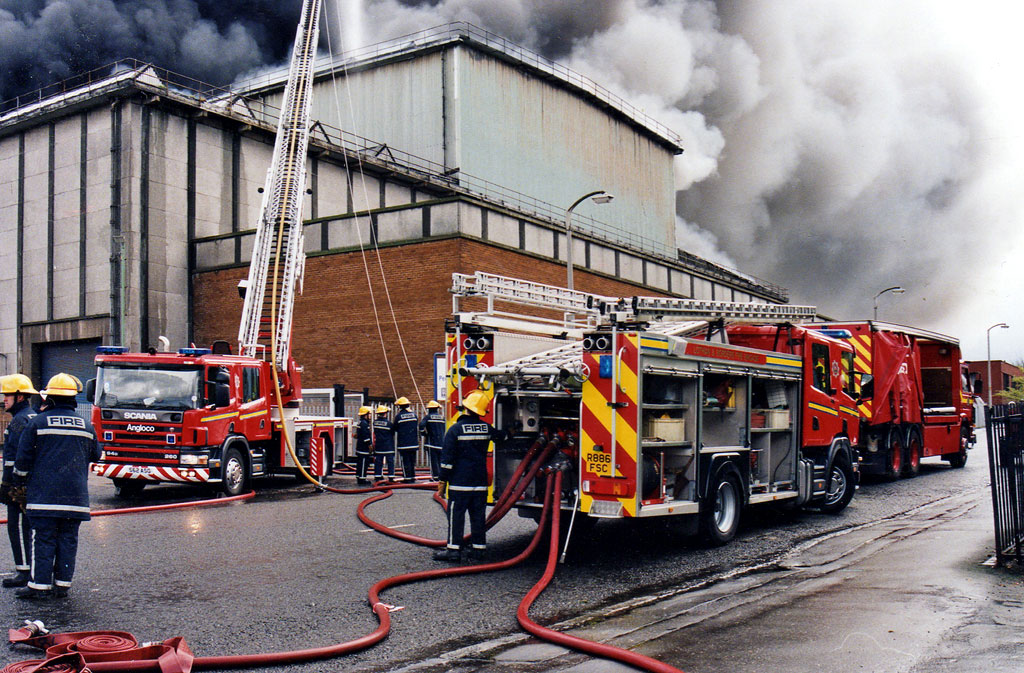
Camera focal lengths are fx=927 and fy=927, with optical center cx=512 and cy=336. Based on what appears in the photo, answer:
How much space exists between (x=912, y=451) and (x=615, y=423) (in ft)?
43.8

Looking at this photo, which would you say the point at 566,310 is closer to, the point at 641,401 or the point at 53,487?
the point at 641,401

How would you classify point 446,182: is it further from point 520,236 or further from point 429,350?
point 429,350

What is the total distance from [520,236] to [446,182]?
8518mm

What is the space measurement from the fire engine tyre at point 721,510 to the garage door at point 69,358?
84.1ft

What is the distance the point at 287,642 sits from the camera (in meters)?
6.10

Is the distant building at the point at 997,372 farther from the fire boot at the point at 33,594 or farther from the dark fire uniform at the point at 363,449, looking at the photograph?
the fire boot at the point at 33,594

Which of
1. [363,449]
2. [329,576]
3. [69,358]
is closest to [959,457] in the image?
[363,449]

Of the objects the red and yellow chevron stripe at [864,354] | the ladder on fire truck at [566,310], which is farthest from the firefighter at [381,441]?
the red and yellow chevron stripe at [864,354]

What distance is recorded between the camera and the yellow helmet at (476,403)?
29.5ft

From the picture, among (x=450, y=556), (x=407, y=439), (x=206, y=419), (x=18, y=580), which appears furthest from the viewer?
(x=407, y=439)

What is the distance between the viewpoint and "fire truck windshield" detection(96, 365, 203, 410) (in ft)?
47.4

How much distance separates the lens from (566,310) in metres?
10.0

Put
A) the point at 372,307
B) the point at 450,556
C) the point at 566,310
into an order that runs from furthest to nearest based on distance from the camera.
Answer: the point at 372,307 → the point at 566,310 → the point at 450,556

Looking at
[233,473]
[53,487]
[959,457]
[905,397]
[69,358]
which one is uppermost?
[69,358]
